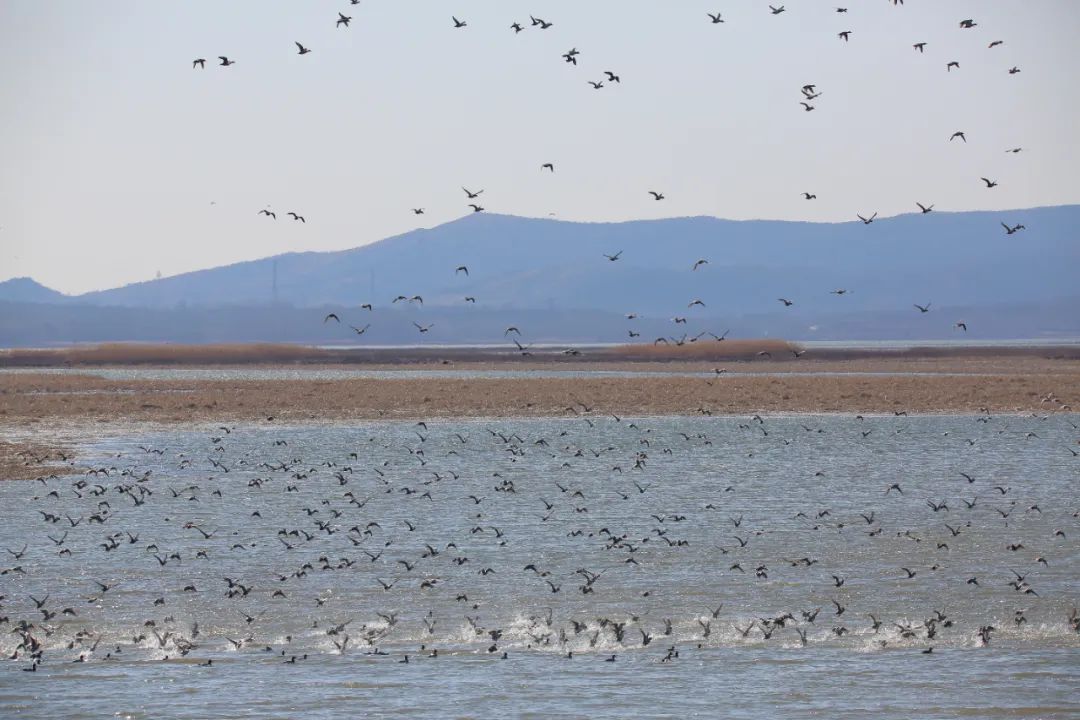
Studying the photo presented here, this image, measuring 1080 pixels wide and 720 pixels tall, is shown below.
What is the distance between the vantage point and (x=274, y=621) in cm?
2297

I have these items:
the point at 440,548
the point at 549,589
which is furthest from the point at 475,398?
the point at 549,589

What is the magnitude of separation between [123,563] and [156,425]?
104 ft

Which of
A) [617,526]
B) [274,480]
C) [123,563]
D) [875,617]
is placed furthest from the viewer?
[274,480]

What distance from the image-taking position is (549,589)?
24.6 meters

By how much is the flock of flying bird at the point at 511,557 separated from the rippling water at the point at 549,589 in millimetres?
79

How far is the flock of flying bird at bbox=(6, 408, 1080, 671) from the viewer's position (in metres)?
22.1

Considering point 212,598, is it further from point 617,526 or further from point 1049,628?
point 1049,628

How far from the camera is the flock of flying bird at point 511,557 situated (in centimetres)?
2209

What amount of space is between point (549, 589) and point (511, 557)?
3.03 meters

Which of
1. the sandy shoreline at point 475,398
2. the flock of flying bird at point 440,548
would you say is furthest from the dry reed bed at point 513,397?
the flock of flying bird at point 440,548

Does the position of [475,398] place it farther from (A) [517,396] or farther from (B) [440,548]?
(B) [440,548]

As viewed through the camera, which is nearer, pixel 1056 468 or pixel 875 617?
pixel 875 617

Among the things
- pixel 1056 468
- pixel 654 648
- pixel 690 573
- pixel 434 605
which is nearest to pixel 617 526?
pixel 690 573

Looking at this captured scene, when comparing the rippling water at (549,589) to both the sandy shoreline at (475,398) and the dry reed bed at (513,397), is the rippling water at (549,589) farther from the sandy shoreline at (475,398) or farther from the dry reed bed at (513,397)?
the dry reed bed at (513,397)
